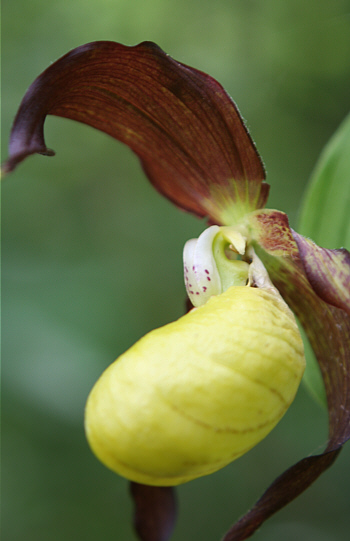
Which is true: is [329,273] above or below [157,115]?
below

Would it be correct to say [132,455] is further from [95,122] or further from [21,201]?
[21,201]

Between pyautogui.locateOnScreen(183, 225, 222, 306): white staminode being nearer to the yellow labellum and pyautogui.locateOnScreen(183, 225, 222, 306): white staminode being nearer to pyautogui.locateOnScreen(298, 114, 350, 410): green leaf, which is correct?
the yellow labellum

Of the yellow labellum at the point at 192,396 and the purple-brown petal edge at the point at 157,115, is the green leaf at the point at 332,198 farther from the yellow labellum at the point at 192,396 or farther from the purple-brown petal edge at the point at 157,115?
the yellow labellum at the point at 192,396

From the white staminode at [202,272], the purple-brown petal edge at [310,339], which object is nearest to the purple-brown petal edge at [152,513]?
the purple-brown petal edge at [310,339]

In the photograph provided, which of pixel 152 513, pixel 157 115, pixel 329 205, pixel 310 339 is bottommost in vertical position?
pixel 152 513

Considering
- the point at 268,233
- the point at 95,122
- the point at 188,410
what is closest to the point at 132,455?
the point at 188,410

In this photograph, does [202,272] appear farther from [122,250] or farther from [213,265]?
[122,250]

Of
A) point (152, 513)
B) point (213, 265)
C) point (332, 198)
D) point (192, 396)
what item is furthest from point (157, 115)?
point (152, 513)
